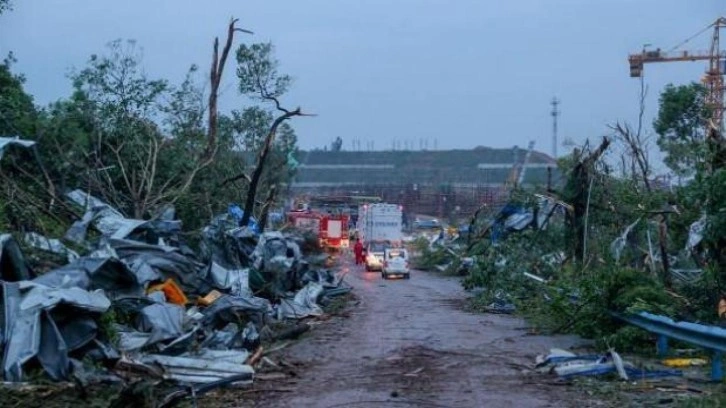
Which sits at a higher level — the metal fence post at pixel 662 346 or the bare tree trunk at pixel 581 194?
the bare tree trunk at pixel 581 194

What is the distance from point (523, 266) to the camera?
87.4ft

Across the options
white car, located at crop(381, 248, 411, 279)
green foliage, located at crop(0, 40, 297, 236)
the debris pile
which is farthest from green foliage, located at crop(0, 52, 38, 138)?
white car, located at crop(381, 248, 411, 279)

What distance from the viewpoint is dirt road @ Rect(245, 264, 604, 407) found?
33.7 feet

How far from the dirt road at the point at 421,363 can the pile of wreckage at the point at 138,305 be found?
951mm

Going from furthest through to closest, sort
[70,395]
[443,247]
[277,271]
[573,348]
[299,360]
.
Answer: [443,247], [277,271], [573,348], [299,360], [70,395]

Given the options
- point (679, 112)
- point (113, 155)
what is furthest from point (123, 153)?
point (679, 112)

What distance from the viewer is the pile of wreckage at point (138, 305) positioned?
1058 cm

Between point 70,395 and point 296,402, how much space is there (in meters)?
2.19

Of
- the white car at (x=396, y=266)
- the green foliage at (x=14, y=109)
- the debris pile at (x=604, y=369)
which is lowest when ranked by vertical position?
the white car at (x=396, y=266)

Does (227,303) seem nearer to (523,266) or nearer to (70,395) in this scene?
(70,395)

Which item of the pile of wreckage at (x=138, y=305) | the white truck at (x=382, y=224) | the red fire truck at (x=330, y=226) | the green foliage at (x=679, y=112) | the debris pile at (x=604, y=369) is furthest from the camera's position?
the white truck at (x=382, y=224)

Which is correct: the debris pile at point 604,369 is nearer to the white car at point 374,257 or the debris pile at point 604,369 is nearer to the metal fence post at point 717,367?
the metal fence post at point 717,367

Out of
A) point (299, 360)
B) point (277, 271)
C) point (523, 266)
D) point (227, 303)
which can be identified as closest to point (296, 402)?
point (299, 360)

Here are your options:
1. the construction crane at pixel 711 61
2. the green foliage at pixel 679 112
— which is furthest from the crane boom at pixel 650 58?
the green foliage at pixel 679 112
